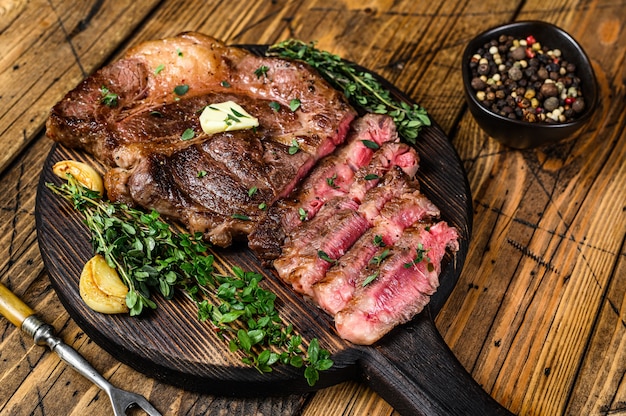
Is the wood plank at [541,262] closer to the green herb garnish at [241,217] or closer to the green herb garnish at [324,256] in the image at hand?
the green herb garnish at [324,256]

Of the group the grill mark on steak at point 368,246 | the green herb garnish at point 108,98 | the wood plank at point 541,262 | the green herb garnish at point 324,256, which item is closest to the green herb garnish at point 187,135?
the green herb garnish at point 108,98

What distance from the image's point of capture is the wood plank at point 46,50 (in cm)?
495

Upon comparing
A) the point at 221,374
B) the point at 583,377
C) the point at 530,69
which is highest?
the point at 221,374

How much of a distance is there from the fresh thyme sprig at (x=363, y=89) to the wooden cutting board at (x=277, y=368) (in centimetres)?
95

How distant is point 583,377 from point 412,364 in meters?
1.15

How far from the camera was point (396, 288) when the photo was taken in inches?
145

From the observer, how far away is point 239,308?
12.0ft

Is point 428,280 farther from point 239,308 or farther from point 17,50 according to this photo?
point 17,50

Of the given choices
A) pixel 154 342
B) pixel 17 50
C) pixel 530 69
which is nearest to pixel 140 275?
pixel 154 342

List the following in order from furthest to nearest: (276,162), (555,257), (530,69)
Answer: (530,69)
(555,257)
(276,162)

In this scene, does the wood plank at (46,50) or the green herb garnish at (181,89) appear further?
the wood plank at (46,50)

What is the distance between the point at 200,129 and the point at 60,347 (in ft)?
4.76

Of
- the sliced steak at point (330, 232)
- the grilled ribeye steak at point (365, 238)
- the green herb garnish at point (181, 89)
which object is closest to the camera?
the grilled ribeye steak at point (365, 238)

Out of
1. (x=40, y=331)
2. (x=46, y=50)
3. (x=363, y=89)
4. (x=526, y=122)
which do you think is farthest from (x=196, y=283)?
(x=46, y=50)
